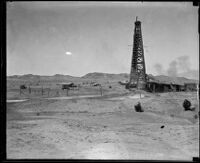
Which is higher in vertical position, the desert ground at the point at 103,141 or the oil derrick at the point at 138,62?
the oil derrick at the point at 138,62

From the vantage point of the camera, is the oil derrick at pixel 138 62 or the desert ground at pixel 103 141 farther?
the oil derrick at pixel 138 62

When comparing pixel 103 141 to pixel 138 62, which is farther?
pixel 138 62

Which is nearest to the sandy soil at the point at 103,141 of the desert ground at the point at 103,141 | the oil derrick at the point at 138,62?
the desert ground at the point at 103,141

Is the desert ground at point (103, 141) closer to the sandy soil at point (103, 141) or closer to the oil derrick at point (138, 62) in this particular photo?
the sandy soil at point (103, 141)

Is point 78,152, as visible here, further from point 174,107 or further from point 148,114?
point 174,107

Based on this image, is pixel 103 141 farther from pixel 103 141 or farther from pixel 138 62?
pixel 138 62

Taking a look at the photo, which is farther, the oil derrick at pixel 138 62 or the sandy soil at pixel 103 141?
the oil derrick at pixel 138 62

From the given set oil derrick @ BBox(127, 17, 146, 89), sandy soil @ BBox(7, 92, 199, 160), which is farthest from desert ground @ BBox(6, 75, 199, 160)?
oil derrick @ BBox(127, 17, 146, 89)

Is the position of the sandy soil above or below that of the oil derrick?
below

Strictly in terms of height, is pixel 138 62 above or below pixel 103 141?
above

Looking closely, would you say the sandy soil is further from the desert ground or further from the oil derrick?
the oil derrick

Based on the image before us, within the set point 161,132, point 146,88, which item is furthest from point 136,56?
point 161,132

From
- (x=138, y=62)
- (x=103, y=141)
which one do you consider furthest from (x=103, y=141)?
(x=138, y=62)

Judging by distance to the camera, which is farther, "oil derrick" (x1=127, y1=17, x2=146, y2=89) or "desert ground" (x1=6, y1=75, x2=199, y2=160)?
"oil derrick" (x1=127, y1=17, x2=146, y2=89)
